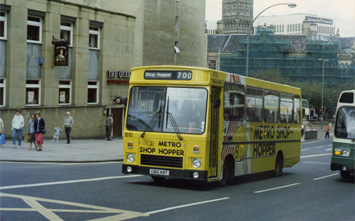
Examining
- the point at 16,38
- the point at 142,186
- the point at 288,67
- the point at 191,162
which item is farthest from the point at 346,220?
the point at 288,67

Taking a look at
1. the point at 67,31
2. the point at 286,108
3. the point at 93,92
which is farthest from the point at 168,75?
the point at 93,92

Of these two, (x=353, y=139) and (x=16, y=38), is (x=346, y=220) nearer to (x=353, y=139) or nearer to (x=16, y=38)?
(x=353, y=139)

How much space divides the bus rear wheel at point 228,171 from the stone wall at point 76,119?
16979 millimetres

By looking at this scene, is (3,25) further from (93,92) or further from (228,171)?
(228,171)

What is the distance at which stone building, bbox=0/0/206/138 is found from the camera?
31.0 meters

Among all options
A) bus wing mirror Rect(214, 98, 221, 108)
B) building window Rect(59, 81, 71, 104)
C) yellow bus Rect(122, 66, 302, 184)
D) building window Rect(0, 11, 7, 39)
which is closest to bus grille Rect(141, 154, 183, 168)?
yellow bus Rect(122, 66, 302, 184)

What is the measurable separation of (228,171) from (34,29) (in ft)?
66.0

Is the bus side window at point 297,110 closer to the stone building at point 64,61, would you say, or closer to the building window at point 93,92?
the stone building at point 64,61

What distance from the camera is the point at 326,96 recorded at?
10262 centimetres

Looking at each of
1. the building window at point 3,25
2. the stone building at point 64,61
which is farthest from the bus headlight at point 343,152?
the building window at point 3,25

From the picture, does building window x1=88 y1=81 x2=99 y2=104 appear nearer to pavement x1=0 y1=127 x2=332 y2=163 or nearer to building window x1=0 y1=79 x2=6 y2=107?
building window x1=0 y1=79 x2=6 y2=107

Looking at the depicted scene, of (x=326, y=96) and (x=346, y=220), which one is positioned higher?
(x=326, y=96)

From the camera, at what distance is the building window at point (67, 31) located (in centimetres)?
3538

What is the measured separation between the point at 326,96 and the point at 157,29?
54.2m
